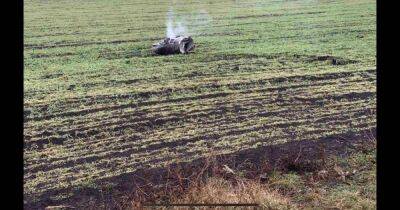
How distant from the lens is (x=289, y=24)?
42.1 ft

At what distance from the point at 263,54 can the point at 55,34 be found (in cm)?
579

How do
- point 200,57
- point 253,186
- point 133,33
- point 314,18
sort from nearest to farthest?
point 253,186 → point 200,57 → point 133,33 → point 314,18

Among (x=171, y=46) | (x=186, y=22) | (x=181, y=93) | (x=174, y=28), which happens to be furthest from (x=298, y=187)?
(x=186, y=22)

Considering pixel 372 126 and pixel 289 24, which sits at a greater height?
pixel 289 24

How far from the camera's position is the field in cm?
512

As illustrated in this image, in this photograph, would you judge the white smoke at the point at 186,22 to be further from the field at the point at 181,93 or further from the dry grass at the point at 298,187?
the dry grass at the point at 298,187

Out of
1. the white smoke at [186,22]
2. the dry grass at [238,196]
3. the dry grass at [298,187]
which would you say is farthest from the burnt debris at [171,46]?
the dry grass at [238,196]

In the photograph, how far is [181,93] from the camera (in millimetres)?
7148

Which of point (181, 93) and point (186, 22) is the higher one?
point (186, 22)

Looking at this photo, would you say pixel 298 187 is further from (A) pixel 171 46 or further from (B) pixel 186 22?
(B) pixel 186 22

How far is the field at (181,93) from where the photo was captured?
16.8ft

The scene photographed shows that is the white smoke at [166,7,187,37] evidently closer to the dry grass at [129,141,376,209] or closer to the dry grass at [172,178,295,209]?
the dry grass at [129,141,376,209]

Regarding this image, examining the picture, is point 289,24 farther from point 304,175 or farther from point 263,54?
point 304,175
